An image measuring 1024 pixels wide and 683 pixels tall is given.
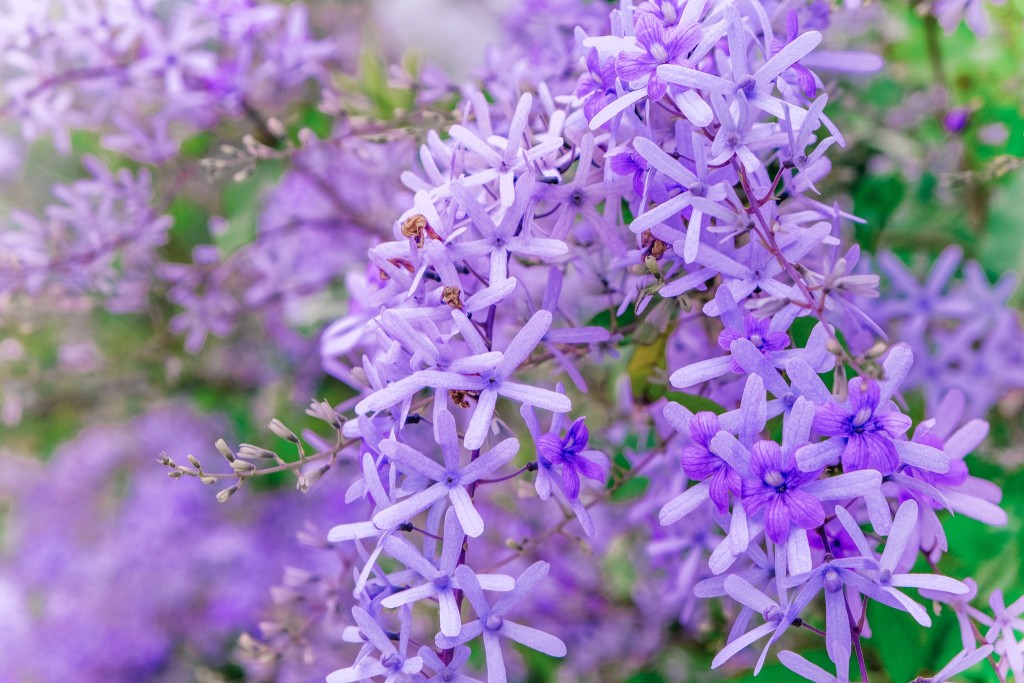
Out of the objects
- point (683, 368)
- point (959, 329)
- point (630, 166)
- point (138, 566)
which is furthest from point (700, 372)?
point (138, 566)

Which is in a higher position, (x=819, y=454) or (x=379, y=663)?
(x=819, y=454)

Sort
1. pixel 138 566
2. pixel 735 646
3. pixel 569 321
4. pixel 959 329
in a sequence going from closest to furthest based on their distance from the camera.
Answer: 1. pixel 735 646
2. pixel 569 321
3. pixel 959 329
4. pixel 138 566

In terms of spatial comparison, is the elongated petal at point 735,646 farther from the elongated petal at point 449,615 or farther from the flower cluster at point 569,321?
the elongated petal at point 449,615

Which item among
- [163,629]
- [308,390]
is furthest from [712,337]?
[163,629]

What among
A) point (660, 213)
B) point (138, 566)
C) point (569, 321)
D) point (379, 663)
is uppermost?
point (660, 213)

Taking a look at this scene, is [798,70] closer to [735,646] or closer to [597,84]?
[597,84]

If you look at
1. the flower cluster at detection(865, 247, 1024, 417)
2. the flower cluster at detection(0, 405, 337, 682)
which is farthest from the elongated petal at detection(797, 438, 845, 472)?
the flower cluster at detection(0, 405, 337, 682)
